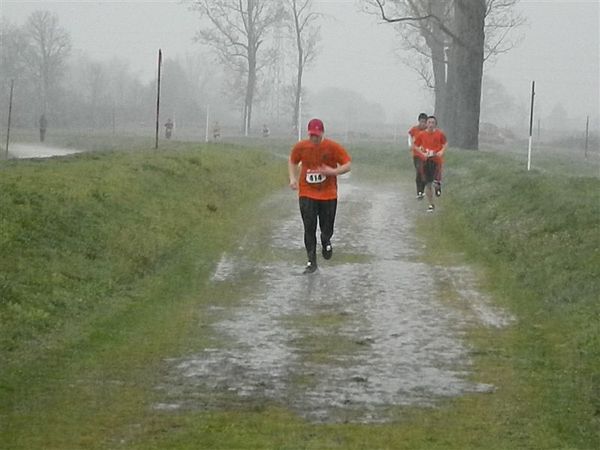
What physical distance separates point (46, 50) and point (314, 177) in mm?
87377

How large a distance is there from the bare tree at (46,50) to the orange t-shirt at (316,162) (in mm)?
79917

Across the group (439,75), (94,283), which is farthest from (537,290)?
(439,75)

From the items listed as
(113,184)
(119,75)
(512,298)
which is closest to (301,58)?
(119,75)

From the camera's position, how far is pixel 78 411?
8227 millimetres

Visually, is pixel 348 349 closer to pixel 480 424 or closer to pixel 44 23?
pixel 480 424

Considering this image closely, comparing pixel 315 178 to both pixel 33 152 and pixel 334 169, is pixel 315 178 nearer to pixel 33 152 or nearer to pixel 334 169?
pixel 334 169

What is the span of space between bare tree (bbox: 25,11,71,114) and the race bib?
79998 mm

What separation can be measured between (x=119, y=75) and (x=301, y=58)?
4806 cm

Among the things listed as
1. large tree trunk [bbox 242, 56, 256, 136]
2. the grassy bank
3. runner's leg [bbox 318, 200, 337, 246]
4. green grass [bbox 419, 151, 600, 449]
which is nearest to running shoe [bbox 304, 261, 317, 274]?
runner's leg [bbox 318, 200, 337, 246]

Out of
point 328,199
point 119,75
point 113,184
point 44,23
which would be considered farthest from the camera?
point 119,75

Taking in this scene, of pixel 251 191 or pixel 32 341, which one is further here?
pixel 251 191

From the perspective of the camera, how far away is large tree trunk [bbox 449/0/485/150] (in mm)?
33969

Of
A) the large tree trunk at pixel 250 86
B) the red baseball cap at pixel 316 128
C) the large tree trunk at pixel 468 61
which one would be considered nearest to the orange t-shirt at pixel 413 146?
the red baseball cap at pixel 316 128

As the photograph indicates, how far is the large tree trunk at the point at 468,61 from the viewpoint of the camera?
3397 centimetres
